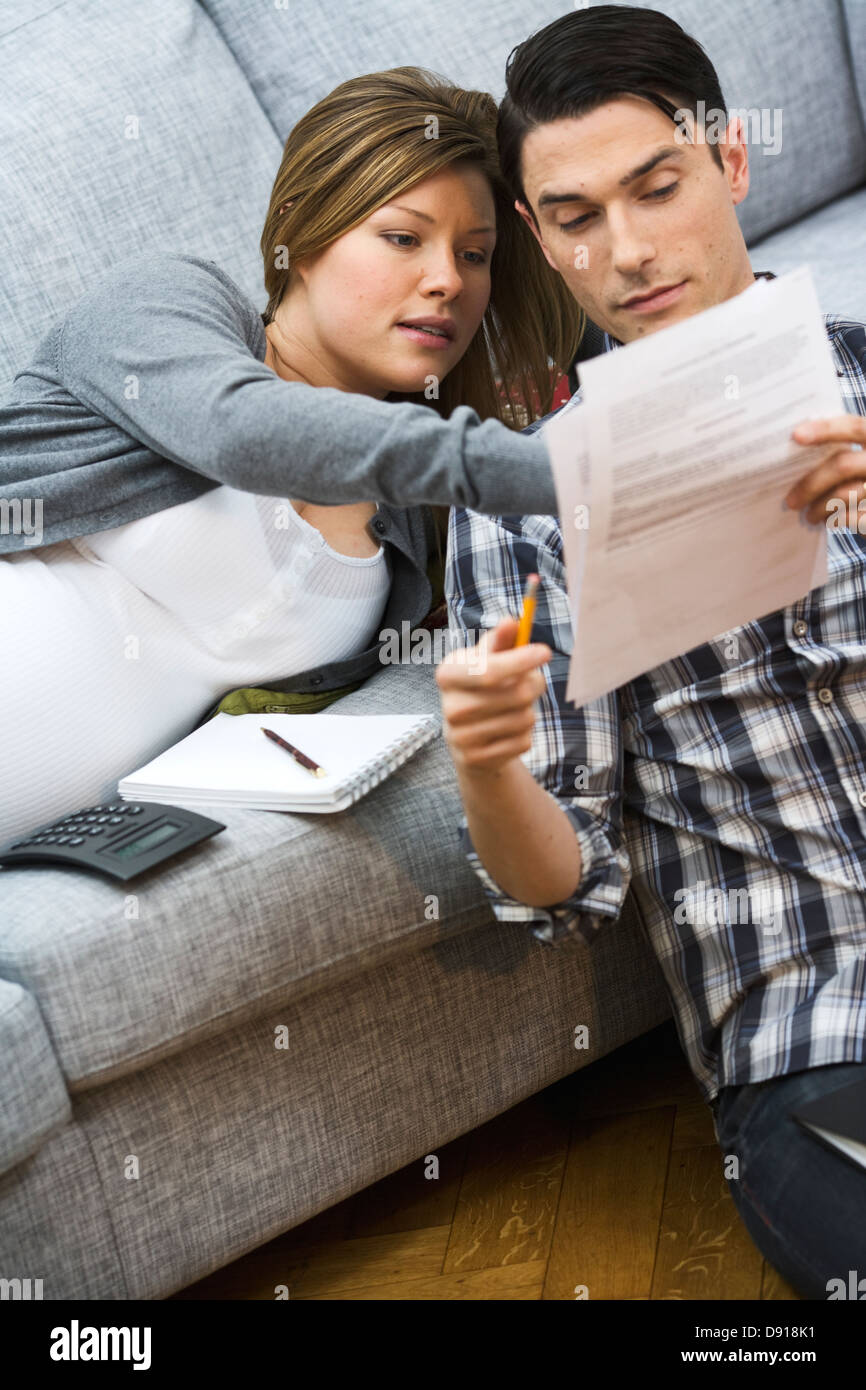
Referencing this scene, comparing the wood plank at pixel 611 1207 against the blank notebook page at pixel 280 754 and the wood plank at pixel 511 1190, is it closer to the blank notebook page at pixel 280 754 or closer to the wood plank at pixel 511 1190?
the wood plank at pixel 511 1190

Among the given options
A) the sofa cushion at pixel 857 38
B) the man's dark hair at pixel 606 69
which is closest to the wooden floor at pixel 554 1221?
the man's dark hair at pixel 606 69

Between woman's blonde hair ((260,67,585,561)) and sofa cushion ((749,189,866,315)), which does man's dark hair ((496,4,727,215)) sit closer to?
woman's blonde hair ((260,67,585,561))

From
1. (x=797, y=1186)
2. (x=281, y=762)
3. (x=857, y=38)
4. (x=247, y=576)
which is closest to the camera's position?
(x=797, y=1186)

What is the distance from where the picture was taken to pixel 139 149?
1523mm

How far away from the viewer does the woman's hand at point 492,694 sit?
765mm

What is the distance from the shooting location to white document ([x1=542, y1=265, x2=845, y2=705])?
2.39ft

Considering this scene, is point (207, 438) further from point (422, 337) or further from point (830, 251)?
point (830, 251)

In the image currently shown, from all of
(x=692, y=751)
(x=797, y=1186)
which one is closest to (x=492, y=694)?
(x=692, y=751)

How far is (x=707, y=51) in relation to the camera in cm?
190

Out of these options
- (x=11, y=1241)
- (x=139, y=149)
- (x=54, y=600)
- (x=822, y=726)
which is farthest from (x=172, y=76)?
(x=11, y=1241)

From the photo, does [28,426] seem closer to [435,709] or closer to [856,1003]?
[435,709]

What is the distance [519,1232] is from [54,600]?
654 mm

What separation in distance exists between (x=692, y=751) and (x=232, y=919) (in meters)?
0.36
